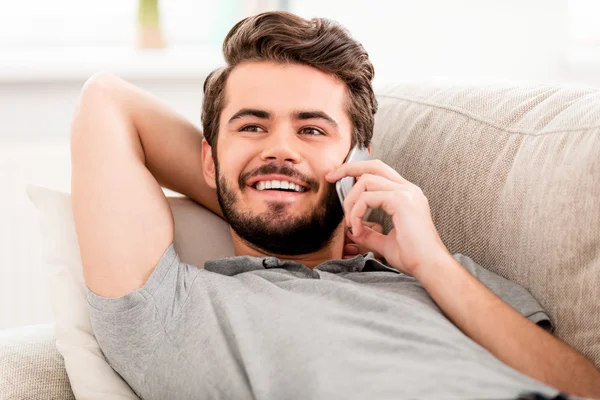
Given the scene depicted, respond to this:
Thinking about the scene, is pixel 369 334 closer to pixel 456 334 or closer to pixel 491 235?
pixel 456 334

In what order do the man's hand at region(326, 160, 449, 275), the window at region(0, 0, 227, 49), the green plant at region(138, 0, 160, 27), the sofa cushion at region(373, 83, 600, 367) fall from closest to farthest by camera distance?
the sofa cushion at region(373, 83, 600, 367), the man's hand at region(326, 160, 449, 275), the green plant at region(138, 0, 160, 27), the window at region(0, 0, 227, 49)

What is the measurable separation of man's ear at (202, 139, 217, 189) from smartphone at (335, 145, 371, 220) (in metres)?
0.27

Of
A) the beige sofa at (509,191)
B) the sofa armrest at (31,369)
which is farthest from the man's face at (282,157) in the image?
the sofa armrest at (31,369)

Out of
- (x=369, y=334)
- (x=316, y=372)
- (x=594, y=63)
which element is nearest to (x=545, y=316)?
(x=369, y=334)

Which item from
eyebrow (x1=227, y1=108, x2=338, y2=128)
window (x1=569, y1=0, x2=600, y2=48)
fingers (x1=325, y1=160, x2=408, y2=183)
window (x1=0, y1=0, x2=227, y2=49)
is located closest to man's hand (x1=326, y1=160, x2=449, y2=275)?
fingers (x1=325, y1=160, x2=408, y2=183)

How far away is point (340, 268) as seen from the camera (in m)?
1.41

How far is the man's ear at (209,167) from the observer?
155 cm

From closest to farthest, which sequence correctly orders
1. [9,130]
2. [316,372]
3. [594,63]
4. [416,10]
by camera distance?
[316,372]
[9,130]
[416,10]
[594,63]

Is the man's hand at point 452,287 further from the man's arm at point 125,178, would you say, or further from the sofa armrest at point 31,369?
the sofa armrest at point 31,369

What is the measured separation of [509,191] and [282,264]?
1.41 feet

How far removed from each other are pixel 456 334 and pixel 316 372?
0.23 meters

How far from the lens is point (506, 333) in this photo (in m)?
1.18

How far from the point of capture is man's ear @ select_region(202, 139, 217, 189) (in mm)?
1554

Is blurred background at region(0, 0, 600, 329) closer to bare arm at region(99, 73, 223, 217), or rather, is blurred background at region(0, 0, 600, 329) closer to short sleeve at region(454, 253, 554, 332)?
bare arm at region(99, 73, 223, 217)
